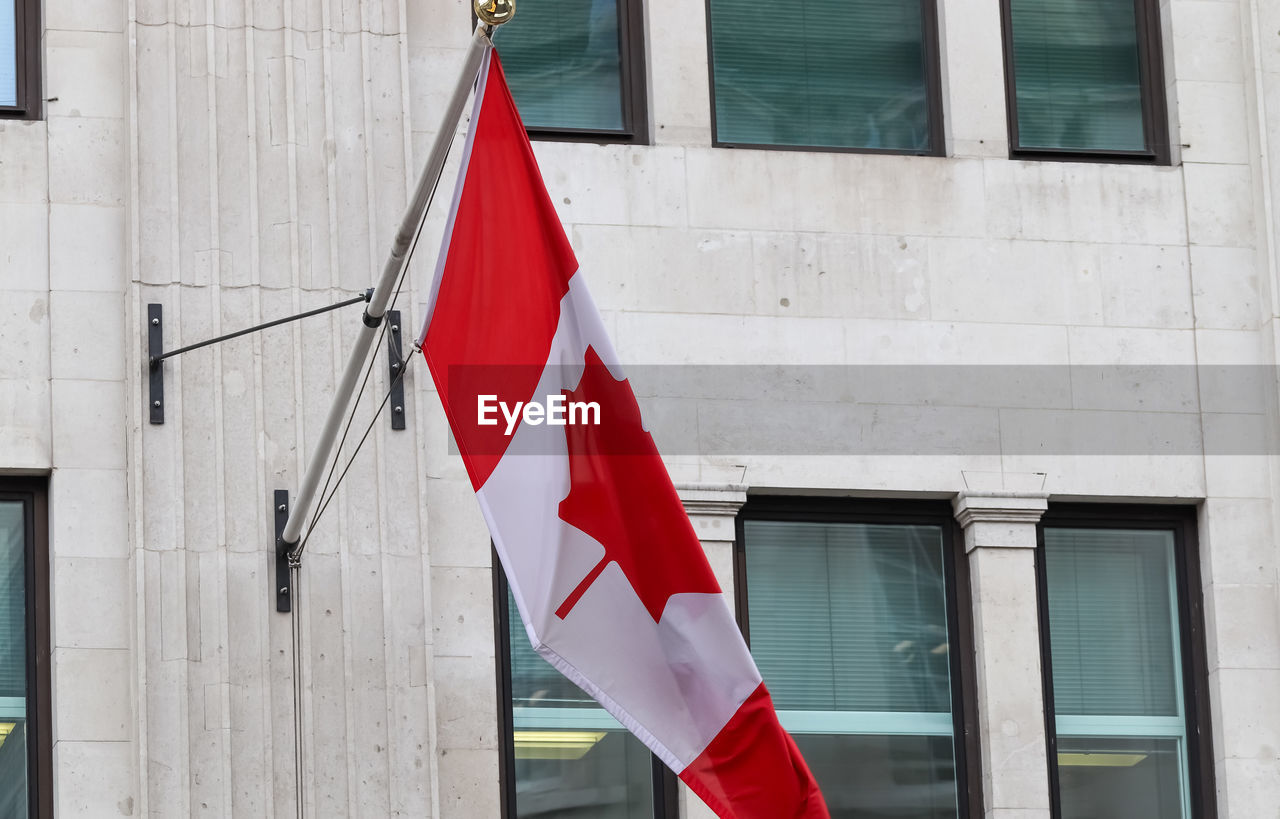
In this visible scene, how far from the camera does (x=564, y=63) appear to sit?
17172 mm

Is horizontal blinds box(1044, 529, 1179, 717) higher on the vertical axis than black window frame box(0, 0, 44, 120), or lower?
lower

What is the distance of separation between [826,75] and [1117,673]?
4280 mm

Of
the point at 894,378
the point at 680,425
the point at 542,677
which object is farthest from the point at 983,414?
Result: the point at 542,677

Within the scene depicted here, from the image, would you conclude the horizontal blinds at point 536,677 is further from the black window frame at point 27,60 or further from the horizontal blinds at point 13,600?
the black window frame at point 27,60

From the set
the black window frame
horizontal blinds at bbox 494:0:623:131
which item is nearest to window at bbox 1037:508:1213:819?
horizontal blinds at bbox 494:0:623:131

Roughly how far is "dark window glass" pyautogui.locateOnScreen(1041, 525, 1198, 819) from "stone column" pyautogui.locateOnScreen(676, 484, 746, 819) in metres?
2.07

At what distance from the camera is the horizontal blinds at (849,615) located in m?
16.5

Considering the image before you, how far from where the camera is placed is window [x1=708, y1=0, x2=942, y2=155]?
57.0 ft

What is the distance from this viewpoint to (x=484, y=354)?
13.0 metres

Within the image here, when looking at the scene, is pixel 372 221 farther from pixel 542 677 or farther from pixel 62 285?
pixel 542 677

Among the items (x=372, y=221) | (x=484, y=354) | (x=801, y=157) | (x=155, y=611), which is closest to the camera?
(x=484, y=354)

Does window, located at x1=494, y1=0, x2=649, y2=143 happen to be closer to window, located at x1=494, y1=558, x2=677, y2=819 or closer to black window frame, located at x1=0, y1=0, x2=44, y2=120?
black window frame, located at x1=0, y1=0, x2=44, y2=120

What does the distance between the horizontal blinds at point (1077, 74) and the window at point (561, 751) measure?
186 inches

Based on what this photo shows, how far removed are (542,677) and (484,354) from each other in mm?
3575
